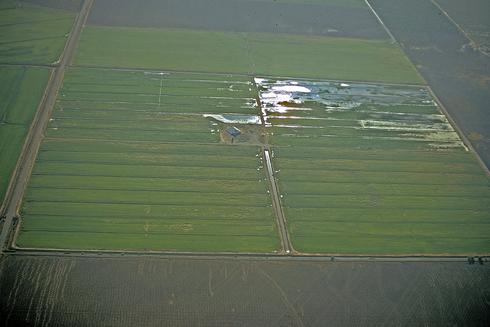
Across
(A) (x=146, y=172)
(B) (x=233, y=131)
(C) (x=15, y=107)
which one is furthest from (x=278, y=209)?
(C) (x=15, y=107)

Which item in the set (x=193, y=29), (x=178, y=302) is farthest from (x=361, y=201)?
(x=193, y=29)

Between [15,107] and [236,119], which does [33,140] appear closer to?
[15,107]

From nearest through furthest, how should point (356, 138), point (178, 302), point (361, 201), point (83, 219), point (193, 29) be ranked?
1. point (178, 302)
2. point (83, 219)
3. point (361, 201)
4. point (356, 138)
5. point (193, 29)

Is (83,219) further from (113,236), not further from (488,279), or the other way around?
(488,279)

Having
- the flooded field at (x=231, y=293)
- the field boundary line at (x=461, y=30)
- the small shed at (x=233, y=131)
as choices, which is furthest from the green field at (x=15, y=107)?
the field boundary line at (x=461, y=30)

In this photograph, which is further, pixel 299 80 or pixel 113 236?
pixel 299 80
